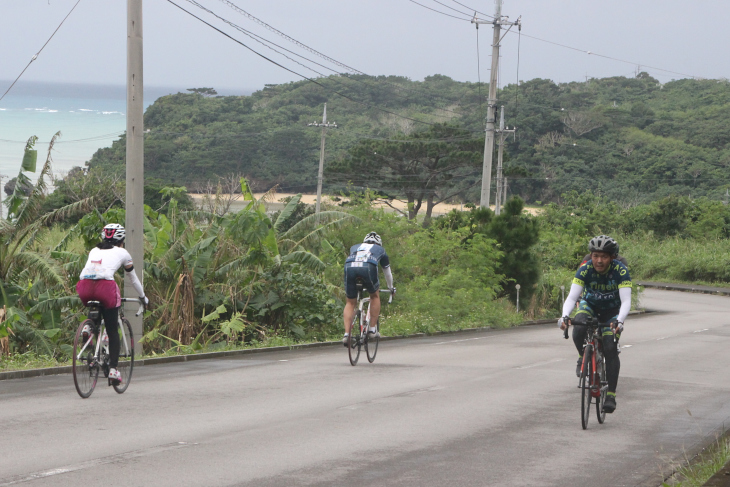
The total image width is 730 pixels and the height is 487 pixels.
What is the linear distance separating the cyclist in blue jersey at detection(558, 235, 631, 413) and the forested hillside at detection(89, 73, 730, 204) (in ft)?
207

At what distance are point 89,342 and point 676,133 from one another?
92.0 m

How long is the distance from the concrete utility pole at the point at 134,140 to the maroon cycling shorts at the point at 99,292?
490cm

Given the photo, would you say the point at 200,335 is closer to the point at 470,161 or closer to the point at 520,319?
the point at 520,319

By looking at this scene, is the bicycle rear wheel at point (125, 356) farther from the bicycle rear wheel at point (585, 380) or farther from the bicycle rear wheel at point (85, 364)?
the bicycle rear wheel at point (585, 380)

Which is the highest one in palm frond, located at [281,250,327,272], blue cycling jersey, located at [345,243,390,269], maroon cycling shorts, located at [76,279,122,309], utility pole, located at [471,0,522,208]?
utility pole, located at [471,0,522,208]

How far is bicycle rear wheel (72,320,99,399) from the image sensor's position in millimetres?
10211

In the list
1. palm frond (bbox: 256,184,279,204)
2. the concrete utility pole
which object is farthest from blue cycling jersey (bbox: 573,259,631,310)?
palm frond (bbox: 256,184,279,204)

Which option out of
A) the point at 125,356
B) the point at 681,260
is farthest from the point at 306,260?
the point at 681,260

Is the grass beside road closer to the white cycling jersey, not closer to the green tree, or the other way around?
the white cycling jersey

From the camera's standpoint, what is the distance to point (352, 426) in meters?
9.14

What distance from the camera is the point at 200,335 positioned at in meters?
18.7

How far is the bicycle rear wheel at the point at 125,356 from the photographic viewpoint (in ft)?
36.0

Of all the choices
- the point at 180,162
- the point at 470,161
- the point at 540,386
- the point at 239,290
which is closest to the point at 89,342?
the point at 540,386

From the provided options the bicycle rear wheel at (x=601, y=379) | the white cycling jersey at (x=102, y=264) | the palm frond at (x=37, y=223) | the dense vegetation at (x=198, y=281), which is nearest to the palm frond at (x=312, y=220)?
the dense vegetation at (x=198, y=281)
